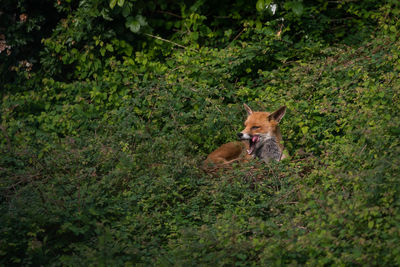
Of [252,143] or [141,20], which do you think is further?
[141,20]

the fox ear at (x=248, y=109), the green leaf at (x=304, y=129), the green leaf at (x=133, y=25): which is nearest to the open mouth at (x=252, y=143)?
the fox ear at (x=248, y=109)

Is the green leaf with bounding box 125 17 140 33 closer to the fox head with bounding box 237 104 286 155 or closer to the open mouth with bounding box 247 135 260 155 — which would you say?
the fox head with bounding box 237 104 286 155

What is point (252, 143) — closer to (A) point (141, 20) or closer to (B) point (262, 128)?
(B) point (262, 128)

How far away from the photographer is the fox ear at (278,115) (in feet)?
24.4

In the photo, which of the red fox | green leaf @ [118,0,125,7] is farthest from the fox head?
green leaf @ [118,0,125,7]

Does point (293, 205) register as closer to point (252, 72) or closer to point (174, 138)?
point (174, 138)

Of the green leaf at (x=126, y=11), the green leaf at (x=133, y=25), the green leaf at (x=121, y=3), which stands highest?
the green leaf at (x=121, y=3)

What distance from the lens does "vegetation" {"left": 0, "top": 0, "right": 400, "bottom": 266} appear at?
16.2 feet

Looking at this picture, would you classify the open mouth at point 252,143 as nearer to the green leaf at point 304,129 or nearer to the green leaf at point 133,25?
the green leaf at point 304,129

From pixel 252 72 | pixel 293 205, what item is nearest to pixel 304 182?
pixel 293 205

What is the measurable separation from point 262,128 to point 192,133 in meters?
1.09

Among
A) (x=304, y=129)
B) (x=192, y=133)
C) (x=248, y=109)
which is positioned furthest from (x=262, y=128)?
(x=192, y=133)

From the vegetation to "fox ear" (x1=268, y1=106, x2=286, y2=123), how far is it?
0.58 feet

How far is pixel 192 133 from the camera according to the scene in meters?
7.92
